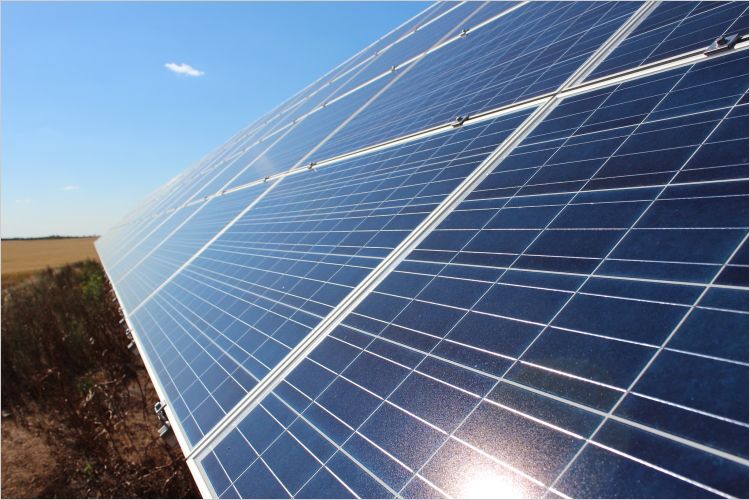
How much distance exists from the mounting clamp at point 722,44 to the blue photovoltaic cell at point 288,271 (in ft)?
6.39

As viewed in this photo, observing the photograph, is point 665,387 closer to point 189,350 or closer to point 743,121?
point 743,121

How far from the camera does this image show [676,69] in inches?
162

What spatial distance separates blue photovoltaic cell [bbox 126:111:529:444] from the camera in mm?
4590

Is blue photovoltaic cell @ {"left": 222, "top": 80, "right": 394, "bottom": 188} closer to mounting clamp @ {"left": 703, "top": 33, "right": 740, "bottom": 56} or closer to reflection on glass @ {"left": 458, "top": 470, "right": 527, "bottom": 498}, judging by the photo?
mounting clamp @ {"left": 703, "top": 33, "right": 740, "bottom": 56}

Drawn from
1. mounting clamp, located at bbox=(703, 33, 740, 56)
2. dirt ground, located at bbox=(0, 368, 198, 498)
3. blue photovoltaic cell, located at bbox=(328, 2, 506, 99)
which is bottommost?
dirt ground, located at bbox=(0, 368, 198, 498)

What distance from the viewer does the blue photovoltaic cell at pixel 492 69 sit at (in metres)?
6.17

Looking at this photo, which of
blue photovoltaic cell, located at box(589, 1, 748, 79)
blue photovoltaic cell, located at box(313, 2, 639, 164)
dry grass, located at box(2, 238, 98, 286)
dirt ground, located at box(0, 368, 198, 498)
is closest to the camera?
blue photovoltaic cell, located at box(589, 1, 748, 79)

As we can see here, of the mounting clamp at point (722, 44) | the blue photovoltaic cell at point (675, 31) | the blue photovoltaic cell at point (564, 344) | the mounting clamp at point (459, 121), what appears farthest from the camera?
the mounting clamp at point (459, 121)

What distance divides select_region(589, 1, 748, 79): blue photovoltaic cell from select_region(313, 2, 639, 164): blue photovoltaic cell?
1.78 feet

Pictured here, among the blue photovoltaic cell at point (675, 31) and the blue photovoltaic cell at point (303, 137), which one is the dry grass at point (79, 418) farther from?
the blue photovoltaic cell at point (675, 31)

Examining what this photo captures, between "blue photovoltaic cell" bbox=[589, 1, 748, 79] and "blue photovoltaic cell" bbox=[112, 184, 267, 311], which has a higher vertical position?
"blue photovoltaic cell" bbox=[589, 1, 748, 79]

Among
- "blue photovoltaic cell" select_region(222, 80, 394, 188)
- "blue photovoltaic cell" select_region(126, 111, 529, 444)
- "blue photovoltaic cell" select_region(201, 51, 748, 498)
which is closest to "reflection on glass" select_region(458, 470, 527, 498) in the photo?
"blue photovoltaic cell" select_region(201, 51, 748, 498)

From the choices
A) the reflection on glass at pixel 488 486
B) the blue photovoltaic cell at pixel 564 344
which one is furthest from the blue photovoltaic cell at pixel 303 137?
the reflection on glass at pixel 488 486

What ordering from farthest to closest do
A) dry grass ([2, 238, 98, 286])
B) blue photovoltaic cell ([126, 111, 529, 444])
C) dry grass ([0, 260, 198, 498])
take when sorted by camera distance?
dry grass ([2, 238, 98, 286]) < dry grass ([0, 260, 198, 498]) < blue photovoltaic cell ([126, 111, 529, 444])
